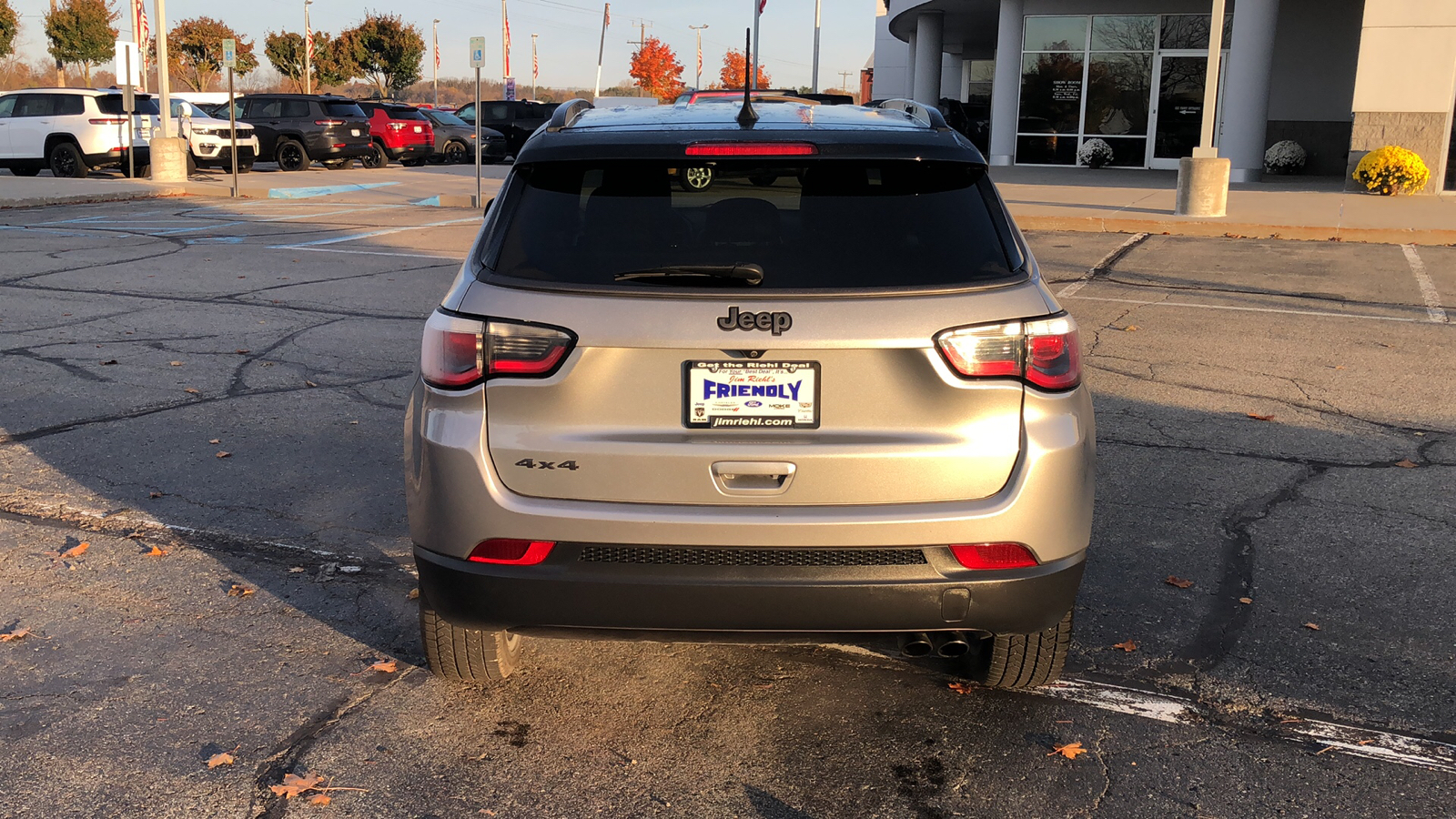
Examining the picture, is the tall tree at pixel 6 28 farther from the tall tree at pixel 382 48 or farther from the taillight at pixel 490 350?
the taillight at pixel 490 350

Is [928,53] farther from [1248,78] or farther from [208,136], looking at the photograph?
[208,136]

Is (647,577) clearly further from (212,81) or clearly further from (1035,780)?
(212,81)

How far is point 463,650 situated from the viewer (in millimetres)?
3734

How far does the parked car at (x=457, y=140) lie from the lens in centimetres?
3584

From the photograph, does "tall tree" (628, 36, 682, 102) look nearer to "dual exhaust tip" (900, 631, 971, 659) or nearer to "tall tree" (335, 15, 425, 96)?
"tall tree" (335, 15, 425, 96)

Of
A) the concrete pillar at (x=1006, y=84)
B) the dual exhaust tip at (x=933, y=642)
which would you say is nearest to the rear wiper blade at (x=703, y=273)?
the dual exhaust tip at (x=933, y=642)

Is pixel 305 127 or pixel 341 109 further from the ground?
pixel 341 109

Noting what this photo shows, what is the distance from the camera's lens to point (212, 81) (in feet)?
291

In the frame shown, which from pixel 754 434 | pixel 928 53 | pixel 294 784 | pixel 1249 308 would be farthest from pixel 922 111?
pixel 928 53

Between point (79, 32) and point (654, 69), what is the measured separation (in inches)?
1714

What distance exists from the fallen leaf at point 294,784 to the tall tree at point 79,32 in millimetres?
68263

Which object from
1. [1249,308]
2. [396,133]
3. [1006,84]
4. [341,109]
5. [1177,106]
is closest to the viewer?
[1249,308]

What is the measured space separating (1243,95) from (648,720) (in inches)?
957

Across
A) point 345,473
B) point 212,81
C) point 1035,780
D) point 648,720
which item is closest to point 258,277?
point 345,473
